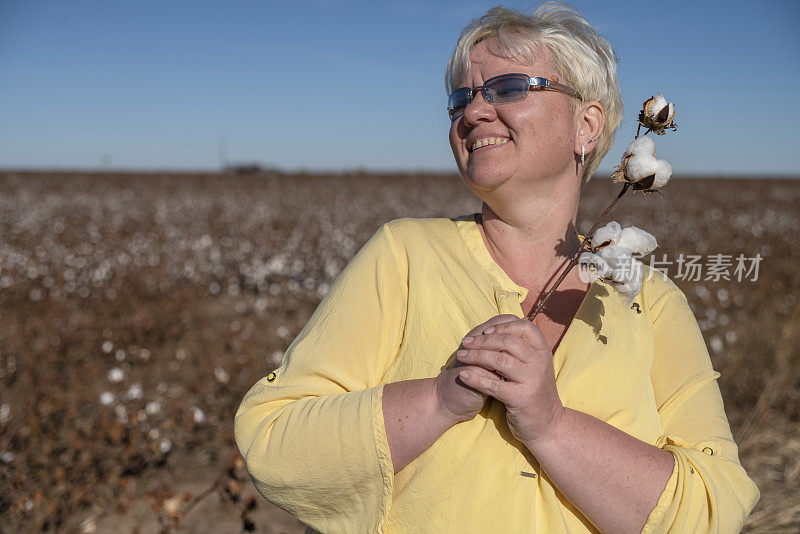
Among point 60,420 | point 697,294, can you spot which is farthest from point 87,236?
point 697,294

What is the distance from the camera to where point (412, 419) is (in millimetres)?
1323

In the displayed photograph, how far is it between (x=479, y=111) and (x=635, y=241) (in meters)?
0.58

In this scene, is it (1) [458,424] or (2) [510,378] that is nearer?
(2) [510,378]

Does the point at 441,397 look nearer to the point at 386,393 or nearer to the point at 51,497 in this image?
the point at 386,393

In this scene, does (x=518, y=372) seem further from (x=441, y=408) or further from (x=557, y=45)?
(x=557, y=45)

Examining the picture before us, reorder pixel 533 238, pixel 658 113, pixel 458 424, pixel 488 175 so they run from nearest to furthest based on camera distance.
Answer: pixel 658 113, pixel 458 424, pixel 488 175, pixel 533 238

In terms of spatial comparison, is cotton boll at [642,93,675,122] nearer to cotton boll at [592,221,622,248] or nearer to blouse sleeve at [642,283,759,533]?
cotton boll at [592,221,622,248]

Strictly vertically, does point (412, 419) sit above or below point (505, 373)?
below

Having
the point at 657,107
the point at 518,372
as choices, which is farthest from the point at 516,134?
the point at 518,372

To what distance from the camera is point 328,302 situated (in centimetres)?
156

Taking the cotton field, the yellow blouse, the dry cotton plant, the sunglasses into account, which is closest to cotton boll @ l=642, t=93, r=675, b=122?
the dry cotton plant

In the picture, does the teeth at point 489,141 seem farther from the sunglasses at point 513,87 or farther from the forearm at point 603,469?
the forearm at point 603,469

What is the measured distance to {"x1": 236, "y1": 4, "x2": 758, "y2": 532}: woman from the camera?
1315mm

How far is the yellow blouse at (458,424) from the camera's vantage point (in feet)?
4.46
